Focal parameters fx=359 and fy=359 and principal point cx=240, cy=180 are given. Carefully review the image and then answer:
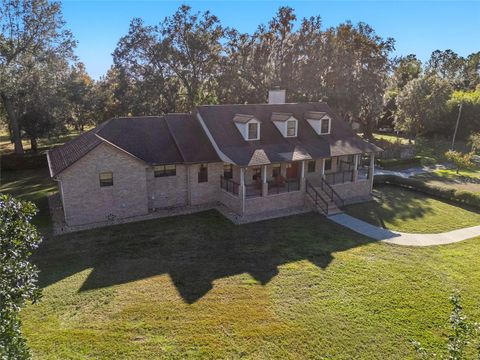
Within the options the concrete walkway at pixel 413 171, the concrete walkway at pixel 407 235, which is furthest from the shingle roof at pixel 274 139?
the concrete walkway at pixel 413 171

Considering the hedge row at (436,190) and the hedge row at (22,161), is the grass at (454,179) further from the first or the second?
the hedge row at (22,161)

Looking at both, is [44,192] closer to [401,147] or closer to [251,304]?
[251,304]

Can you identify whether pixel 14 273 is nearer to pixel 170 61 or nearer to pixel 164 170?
pixel 164 170

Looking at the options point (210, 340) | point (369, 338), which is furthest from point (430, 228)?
point (210, 340)

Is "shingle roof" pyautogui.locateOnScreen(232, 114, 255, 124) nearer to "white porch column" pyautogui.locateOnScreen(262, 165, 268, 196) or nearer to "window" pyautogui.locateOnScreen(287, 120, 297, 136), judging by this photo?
"window" pyautogui.locateOnScreen(287, 120, 297, 136)

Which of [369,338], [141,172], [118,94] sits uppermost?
[118,94]

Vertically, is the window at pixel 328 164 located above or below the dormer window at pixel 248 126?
below

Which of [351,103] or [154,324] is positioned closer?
[154,324]
